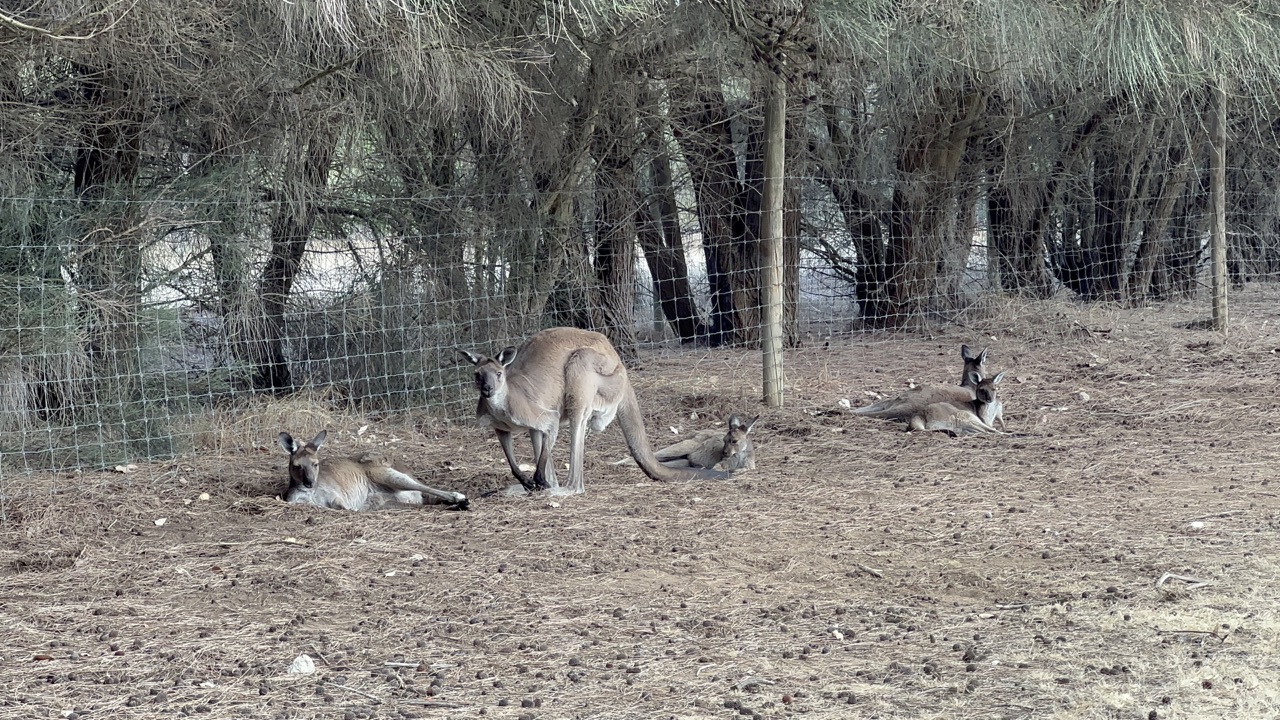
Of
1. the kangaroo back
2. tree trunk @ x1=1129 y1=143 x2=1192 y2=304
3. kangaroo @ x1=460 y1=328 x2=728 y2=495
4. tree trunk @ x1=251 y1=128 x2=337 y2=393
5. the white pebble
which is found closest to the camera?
the white pebble

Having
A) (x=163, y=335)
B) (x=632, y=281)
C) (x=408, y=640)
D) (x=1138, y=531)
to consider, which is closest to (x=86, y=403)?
(x=163, y=335)

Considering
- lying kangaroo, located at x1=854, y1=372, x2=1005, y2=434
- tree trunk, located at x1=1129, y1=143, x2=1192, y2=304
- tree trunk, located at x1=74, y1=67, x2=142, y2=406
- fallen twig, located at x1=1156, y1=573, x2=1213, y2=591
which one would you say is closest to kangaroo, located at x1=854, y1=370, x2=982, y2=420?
lying kangaroo, located at x1=854, y1=372, x2=1005, y2=434

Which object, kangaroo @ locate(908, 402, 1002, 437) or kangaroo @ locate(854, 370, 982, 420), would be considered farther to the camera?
kangaroo @ locate(854, 370, 982, 420)

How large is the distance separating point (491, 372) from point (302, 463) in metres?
1.19

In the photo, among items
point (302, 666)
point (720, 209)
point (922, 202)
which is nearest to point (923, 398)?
point (720, 209)

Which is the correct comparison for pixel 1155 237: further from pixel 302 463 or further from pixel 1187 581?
pixel 302 463

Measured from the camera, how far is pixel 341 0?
6.00 metres

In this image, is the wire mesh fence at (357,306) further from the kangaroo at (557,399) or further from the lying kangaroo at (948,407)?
the lying kangaroo at (948,407)

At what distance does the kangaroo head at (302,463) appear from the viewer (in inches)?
283

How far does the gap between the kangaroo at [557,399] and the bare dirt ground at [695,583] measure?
0.85 ft

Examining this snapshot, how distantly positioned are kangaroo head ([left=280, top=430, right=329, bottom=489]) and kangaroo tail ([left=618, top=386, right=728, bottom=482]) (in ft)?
5.89

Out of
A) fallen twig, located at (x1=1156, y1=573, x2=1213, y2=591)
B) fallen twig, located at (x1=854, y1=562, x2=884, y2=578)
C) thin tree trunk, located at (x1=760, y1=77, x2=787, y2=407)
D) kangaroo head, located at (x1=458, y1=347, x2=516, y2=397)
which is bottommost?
fallen twig, located at (x1=1156, y1=573, x2=1213, y2=591)

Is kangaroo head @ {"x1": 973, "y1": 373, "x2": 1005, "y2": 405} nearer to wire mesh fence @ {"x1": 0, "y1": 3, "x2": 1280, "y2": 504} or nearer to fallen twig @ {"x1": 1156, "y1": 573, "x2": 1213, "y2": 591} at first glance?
wire mesh fence @ {"x1": 0, "y1": 3, "x2": 1280, "y2": 504}

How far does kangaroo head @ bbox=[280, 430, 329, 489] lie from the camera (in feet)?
23.6
